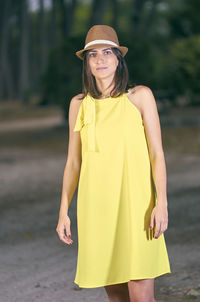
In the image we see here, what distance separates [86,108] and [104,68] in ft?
0.72

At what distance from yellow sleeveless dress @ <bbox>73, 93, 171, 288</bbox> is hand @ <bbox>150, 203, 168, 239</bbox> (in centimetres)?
7

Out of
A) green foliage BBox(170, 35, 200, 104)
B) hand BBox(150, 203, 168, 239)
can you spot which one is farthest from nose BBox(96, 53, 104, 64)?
green foliage BBox(170, 35, 200, 104)

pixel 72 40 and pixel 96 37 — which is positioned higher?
pixel 96 37

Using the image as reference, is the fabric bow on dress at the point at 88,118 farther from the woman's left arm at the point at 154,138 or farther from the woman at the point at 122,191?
the woman's left arm at the point at 154,138

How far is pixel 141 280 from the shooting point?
11.3 ft

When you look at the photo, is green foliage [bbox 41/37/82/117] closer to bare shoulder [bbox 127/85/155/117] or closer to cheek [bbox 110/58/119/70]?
cheek [bbox 110/58/119/70]

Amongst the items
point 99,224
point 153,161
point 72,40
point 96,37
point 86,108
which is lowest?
point 72,40

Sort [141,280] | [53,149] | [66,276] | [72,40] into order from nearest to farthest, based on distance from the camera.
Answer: [141,280], [66,276], [53,149], [72,40]

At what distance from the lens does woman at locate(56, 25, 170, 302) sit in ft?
11.2

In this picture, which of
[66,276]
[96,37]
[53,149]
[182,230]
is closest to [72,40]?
[53,149]

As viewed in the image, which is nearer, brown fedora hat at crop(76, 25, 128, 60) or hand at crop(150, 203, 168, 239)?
hand at crop(150, 203, 168, 239)

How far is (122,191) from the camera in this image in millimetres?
3467

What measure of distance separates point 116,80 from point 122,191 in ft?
1.83

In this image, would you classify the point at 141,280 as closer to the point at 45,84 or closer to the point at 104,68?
the point at 104,68
